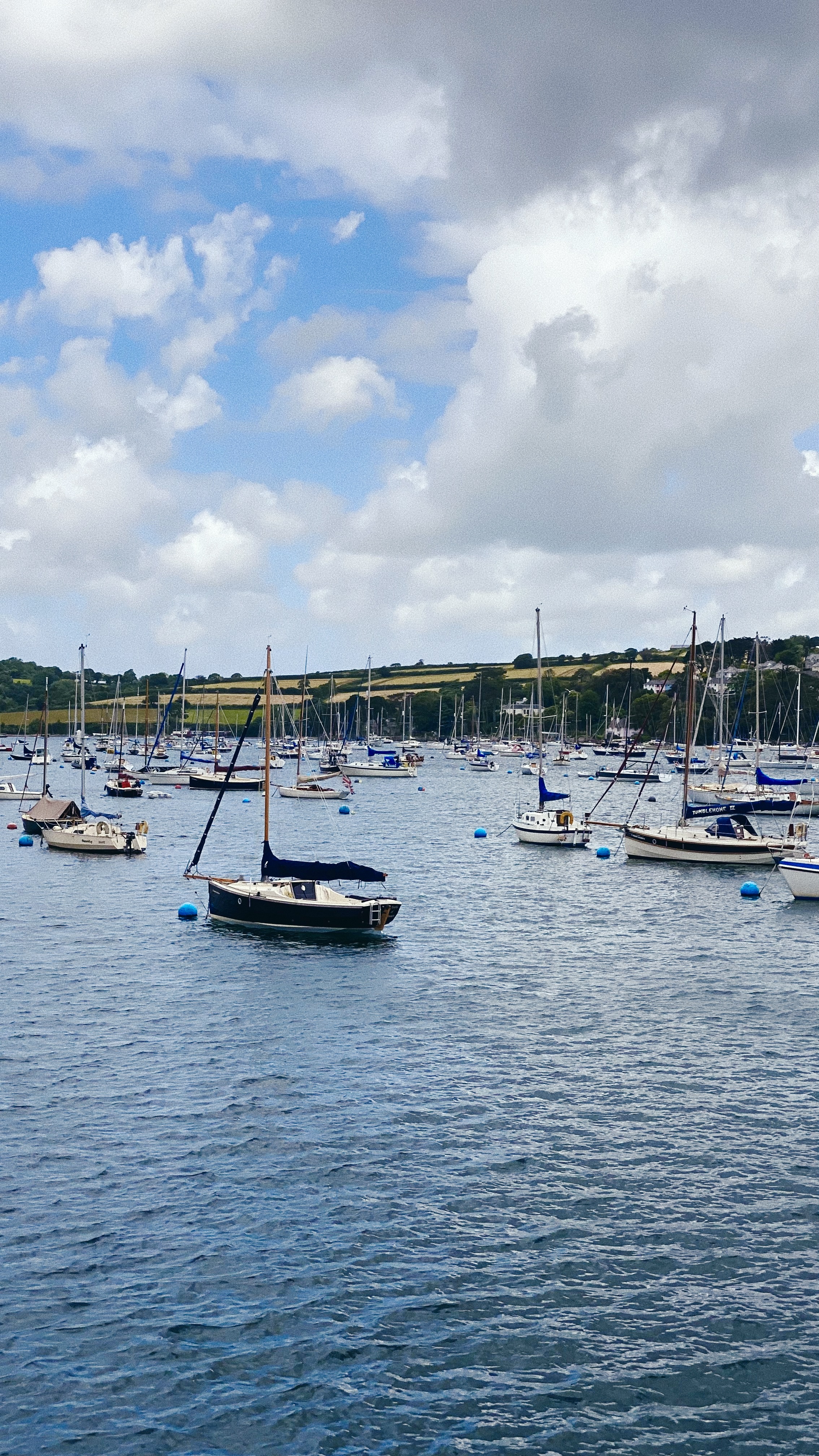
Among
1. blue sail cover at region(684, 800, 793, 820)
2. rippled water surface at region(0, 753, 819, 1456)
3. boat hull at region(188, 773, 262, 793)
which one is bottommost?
rippled water surface at region(0, 753, 819, 1456)

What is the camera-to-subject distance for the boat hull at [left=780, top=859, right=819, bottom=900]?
7844 cm

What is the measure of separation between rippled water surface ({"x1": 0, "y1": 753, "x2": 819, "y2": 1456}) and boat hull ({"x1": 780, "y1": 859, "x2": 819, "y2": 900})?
1734 cm

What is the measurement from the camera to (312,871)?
214ft

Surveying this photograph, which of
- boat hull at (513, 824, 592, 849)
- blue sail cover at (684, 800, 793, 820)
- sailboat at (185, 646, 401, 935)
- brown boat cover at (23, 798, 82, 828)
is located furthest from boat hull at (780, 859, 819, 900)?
brown boat cover at (23, 798, 82, 828)

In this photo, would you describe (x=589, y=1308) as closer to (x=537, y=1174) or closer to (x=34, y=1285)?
(x=537, y=1174)

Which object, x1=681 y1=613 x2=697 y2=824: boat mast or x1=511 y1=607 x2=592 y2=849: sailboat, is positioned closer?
x1=681 y1=613 x2=697 y2=824: boat mast

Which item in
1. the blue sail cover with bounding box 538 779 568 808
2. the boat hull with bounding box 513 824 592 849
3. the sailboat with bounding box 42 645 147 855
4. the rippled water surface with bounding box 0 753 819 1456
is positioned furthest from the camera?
the blue sail cover with bounding box 538 779 568 808

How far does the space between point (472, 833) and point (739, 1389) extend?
4078 inches

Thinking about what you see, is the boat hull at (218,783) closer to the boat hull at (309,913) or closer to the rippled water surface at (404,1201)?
the boat hull at (309,913)

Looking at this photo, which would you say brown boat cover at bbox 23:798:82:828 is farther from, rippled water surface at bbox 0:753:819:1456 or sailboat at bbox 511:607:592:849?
rippled water surface at bbox 0:753:819:1456

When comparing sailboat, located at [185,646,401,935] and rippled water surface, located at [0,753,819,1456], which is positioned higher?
sailboat, located at [185,646,401,935]

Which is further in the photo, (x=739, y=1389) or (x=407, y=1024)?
(x=407, y=1024)

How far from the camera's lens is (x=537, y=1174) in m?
32.3

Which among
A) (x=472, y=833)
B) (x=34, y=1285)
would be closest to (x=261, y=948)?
(x=34, y=1285)
